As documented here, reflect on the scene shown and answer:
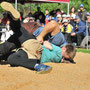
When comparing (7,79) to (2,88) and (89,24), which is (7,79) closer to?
(2,88)

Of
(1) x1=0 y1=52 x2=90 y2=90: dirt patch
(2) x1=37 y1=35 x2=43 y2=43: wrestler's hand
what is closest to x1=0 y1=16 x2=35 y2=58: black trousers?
(2) x1=37 y1=35 x2=43 y2=43: wrestler's hand

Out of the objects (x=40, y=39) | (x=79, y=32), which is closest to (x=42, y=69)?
(x=40, y=39)

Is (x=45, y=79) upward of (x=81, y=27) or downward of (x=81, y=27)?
downward

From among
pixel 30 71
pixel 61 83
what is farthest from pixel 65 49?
pixel 61 83

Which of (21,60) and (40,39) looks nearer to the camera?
(21,60)

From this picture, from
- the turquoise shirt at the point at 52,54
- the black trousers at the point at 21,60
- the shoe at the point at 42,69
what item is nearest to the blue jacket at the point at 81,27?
the turquoise shirt at the point at 52,54

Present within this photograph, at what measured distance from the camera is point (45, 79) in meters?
4.63

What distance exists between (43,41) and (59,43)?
553 mm

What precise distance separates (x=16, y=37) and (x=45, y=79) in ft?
6.04

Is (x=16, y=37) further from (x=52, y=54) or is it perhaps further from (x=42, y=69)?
(x=42, y=69)

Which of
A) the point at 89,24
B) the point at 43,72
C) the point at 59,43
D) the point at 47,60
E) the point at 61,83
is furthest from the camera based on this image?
the point at 89,24

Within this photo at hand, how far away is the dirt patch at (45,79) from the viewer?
4054 millimetres

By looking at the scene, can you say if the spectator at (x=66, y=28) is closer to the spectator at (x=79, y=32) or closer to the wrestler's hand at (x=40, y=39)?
the spectator at (x=79, y=32)

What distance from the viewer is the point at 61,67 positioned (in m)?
6.02
